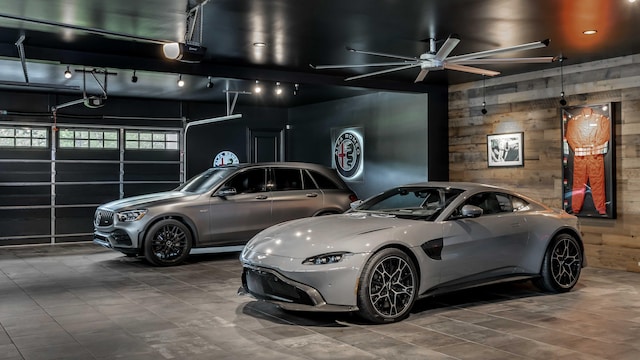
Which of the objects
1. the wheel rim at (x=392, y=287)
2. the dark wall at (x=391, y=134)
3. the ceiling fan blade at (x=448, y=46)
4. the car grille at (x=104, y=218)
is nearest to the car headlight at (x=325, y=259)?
the wheel rim at (x=392, y=287)

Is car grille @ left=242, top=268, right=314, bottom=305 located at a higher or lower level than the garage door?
lower

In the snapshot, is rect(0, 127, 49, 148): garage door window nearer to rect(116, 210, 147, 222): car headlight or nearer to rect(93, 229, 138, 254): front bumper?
rect(93, 229, 138, 254): front bumper

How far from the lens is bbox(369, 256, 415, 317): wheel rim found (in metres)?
5.03

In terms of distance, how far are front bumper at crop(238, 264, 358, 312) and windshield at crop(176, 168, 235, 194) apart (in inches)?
152

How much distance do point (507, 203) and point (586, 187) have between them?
2.89 m

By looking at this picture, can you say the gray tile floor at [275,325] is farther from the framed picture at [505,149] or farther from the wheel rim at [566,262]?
the framed picture at [505,149]

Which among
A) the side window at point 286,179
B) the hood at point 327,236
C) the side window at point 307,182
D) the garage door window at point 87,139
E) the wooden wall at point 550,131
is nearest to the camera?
the hood at point 327,236

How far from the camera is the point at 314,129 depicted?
13.6 metres

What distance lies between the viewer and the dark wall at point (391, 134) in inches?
415

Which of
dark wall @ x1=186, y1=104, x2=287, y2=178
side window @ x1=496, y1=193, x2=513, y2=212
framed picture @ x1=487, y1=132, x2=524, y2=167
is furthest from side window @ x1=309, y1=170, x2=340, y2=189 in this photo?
dark wall @ x1=186, y1=104, x2=287, y2=178

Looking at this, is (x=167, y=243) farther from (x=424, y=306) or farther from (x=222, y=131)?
(x=222, y=131)

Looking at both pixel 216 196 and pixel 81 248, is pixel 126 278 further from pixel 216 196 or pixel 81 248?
pixel 81 248

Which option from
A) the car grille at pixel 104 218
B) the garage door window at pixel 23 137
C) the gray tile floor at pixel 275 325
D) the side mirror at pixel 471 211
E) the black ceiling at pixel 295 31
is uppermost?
the black ceiling at pixel 295 31

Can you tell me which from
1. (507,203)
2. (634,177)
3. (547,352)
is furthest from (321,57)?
(547,352)
